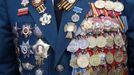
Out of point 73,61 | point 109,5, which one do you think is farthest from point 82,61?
point 109,5

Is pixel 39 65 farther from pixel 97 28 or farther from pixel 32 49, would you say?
pixel 97 28

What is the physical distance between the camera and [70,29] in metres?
2.04

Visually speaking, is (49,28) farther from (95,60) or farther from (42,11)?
(95,60)

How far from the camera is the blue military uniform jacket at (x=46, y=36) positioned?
2.06 meters

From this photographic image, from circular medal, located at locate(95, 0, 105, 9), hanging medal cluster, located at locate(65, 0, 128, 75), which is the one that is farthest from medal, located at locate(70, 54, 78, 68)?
circular medal, located at locate(95, 0, 105, 9)

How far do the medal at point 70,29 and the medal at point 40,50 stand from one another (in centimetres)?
9

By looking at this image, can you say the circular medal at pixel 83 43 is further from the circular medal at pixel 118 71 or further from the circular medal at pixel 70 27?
the circular medal at pixel 118 71

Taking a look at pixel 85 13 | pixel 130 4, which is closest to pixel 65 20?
pixel 85 13

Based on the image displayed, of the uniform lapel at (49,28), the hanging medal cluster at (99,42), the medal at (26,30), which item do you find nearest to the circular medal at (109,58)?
the hanging medal cluster at (99,42)

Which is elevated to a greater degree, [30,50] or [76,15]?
[76,15]

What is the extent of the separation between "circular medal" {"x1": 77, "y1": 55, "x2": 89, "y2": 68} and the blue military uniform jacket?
41 millimetres

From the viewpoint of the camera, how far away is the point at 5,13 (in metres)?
2.16

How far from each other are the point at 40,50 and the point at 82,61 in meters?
0.17

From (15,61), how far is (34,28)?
205 mm
